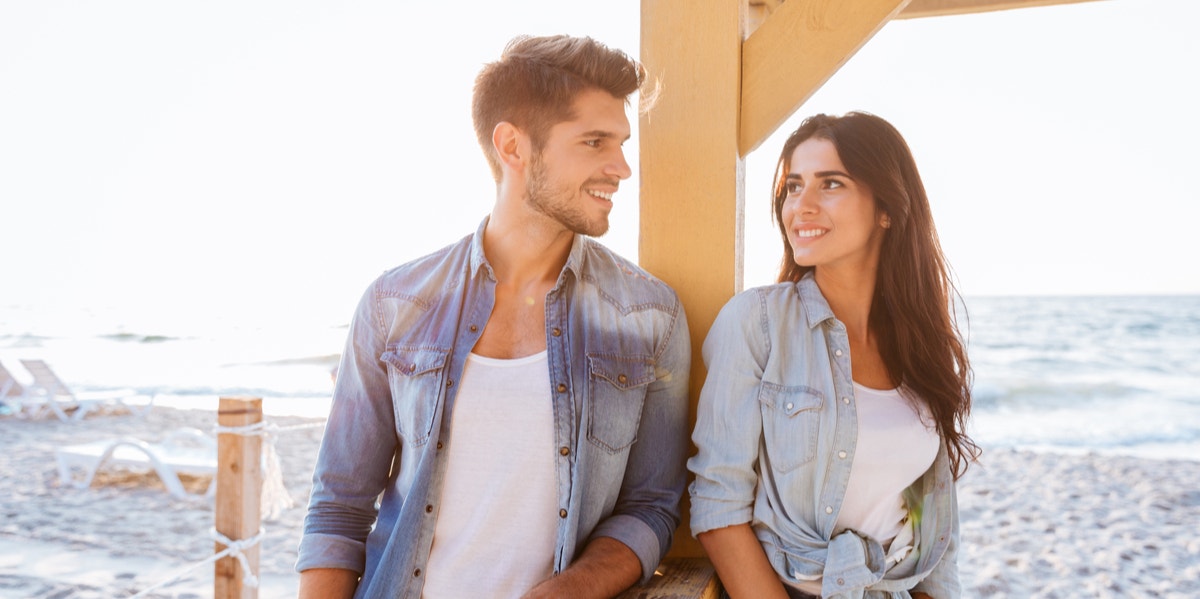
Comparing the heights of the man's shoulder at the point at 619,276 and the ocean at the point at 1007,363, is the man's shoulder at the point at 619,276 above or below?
above

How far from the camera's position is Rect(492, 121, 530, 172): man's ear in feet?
6.03

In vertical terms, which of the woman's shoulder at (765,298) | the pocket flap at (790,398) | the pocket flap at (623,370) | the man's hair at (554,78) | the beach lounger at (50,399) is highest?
the man's hair at (554,78)

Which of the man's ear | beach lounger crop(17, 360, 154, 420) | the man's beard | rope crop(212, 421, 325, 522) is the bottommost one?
beach lounger crop(17, 360, 154, 420)

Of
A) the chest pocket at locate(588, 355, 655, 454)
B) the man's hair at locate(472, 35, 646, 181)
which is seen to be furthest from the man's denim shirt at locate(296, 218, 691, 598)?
the man's hair at locate(472, 35, 646, 181)

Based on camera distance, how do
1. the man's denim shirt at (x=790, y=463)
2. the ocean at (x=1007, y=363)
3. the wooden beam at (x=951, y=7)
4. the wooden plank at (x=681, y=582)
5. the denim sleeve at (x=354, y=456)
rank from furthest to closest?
the ocean at (x=1007, y=363), the wooden beam at (x=951, y=7), the denim sleeve at (x=354, y=456), the man's denim shirt at (x=790, y=463), the wooden plank at (x=681, y=582)


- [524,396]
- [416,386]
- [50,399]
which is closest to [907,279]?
[524,396]

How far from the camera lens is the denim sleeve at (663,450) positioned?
1.67 metres

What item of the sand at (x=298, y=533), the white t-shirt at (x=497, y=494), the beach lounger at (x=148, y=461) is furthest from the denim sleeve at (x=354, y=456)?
the beach lounger at (x=148, y=461)

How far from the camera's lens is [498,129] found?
186 cm

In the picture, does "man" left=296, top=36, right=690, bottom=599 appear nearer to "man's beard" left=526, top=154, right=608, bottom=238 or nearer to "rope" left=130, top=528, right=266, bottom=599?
"man's beard" left=526, top=154, right=608, bottom=238

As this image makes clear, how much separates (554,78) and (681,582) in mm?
1221

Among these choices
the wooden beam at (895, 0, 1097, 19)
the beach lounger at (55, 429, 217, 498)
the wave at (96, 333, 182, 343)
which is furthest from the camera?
the wave at (96, 333, 182, 343)

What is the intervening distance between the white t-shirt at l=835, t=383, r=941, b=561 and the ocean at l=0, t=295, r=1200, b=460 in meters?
13.2

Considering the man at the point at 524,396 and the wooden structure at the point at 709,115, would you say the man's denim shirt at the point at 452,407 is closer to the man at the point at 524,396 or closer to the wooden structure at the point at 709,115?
the man at the point at 524,396
